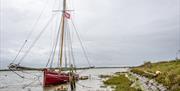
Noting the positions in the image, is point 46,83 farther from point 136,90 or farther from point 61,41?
point 136,90

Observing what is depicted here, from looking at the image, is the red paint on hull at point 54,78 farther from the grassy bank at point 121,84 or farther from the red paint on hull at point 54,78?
the grassy bank at point 121,84

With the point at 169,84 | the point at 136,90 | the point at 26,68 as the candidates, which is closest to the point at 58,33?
the point at 26,68

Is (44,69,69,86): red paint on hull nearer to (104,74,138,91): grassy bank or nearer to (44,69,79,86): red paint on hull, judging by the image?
(44,69,79,86): red paint on hull

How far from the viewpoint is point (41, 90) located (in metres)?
51.1

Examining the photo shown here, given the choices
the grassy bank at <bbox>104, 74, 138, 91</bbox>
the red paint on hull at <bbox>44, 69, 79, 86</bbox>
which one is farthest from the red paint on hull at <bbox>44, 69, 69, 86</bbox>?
the grassy bank at <bbox>104, 74, 138, 91</bbox>

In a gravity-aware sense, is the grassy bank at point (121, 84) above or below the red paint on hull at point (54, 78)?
below

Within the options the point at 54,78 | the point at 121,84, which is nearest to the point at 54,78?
the point at 54,78

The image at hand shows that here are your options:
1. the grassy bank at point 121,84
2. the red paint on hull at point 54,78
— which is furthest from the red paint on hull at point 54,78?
the grassy bank at point 121,84

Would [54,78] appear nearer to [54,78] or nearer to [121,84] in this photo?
[54,78]

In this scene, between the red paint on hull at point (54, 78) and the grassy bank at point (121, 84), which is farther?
the red paint on hull at point (54, 78)

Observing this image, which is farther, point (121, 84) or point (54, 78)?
point (54, 78)

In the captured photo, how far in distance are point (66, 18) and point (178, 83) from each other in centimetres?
3042

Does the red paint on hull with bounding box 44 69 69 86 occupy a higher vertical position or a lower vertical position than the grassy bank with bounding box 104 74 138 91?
higher

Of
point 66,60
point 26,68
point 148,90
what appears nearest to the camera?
point 148,90
